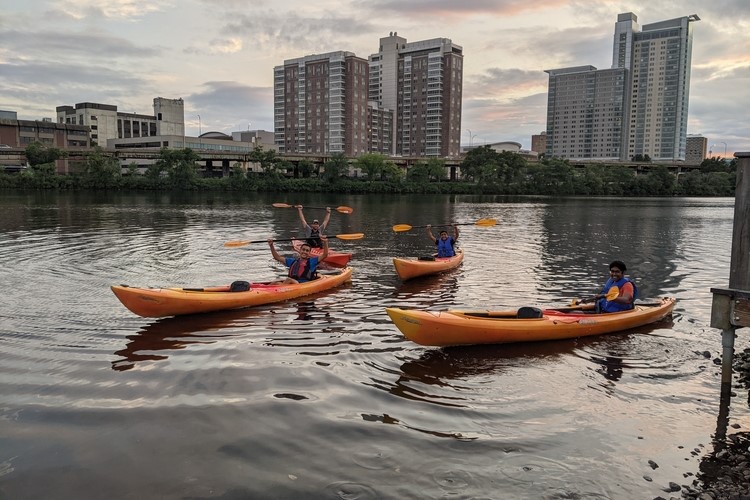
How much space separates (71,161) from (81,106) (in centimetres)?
4695

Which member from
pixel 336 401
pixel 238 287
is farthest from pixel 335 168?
pixel 336 401

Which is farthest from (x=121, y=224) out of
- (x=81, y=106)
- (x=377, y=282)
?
(x=81, y=106)

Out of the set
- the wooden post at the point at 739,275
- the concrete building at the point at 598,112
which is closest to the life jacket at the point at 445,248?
the wooden post at the point at 739,275

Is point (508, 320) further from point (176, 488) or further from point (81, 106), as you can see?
point (81, 106)

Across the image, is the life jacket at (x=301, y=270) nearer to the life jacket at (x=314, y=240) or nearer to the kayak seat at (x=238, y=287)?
the kayak seat at (x=238, y=287)

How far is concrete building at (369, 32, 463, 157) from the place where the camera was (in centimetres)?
13588

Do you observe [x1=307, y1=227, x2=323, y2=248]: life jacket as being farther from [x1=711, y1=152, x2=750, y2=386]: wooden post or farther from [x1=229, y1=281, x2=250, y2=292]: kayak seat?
[x1=711, y1=152, x2=750, y2=386]: wooden post

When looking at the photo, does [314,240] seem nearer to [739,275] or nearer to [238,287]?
[238,287]

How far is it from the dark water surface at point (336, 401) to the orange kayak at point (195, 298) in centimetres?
30

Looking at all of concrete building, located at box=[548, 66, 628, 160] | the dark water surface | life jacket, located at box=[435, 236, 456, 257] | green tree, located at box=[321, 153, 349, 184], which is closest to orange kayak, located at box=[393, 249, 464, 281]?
life jacket, located at box=[435, 236, 456, 257]

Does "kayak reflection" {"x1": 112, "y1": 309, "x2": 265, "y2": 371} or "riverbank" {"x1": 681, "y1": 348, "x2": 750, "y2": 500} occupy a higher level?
"kayak reflection" {"x1": 112, "y1": 309, "x2": 265, "y2": 371}

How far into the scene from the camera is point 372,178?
302ft

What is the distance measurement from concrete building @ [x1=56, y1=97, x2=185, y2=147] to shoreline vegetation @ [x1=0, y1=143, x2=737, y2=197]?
4132cm

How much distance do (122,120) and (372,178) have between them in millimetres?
73750
